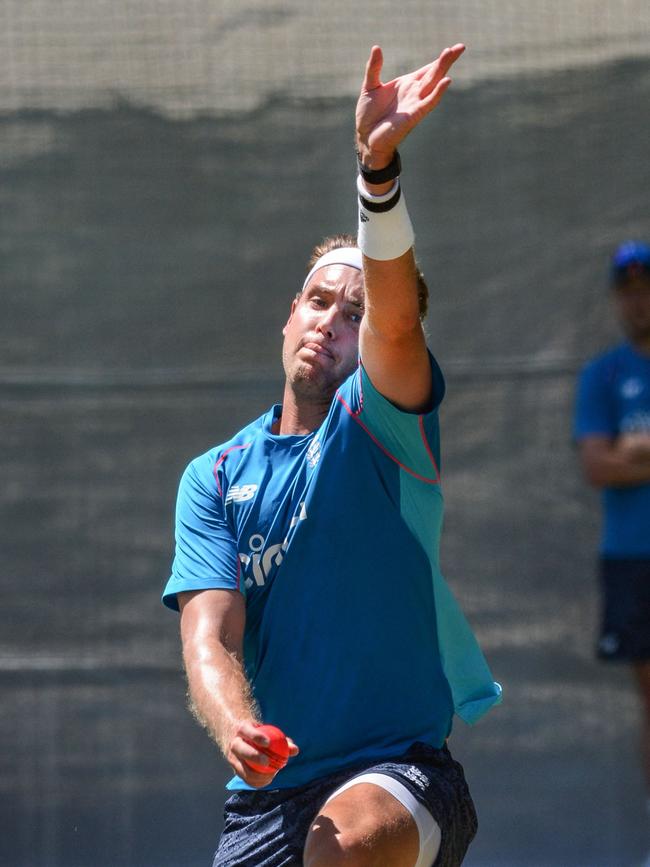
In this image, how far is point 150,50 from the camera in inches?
202

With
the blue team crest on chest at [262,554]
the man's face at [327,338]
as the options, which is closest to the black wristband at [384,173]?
the man's face at [327,338]

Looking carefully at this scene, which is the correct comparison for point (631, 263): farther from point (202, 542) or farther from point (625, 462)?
point (202, 542)

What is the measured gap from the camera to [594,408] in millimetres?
4684

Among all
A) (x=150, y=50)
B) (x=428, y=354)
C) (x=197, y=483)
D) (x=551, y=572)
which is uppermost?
(x=150, y=50)

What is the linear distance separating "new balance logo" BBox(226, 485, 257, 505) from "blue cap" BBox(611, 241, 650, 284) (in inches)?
87.1

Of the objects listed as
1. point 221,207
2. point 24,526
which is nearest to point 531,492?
point 221,207

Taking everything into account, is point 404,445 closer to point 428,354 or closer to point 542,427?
point 428,354

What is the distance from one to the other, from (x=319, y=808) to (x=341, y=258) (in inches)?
49.4

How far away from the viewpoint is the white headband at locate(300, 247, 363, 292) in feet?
10.5

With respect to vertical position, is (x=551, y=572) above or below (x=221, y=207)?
below

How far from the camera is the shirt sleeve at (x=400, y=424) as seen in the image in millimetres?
2726

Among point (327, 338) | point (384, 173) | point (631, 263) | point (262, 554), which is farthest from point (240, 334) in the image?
point (384, 173)

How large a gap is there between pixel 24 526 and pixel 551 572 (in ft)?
6.40

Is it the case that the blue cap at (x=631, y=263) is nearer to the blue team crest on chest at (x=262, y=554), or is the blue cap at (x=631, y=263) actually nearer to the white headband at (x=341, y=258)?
the white headband at (x=341, y=258)
